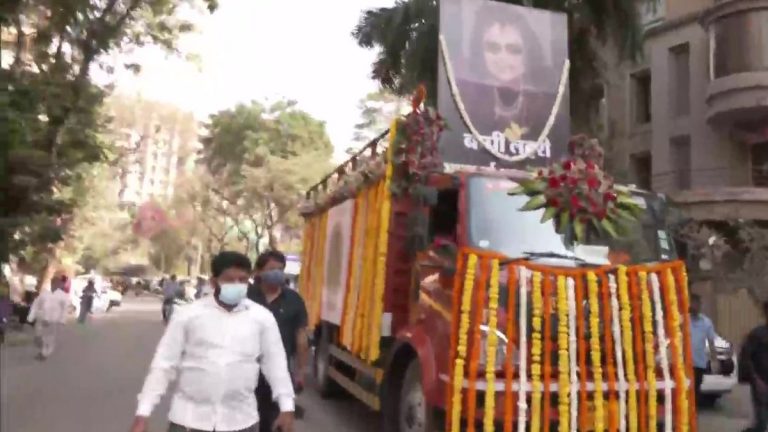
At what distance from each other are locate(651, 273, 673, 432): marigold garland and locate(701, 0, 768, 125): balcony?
651 inches

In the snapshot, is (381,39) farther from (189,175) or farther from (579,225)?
(189,175)

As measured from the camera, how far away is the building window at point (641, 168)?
82.3ft

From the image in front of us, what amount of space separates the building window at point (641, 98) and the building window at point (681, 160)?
1800 millimetres

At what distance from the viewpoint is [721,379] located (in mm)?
10656

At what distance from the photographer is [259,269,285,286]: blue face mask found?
5.88m

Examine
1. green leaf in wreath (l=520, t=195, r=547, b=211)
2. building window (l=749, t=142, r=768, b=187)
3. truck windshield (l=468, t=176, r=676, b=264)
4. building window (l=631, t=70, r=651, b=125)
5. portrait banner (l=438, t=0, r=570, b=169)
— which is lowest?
truck windshield (l=468, t=176, r=676, b=264)

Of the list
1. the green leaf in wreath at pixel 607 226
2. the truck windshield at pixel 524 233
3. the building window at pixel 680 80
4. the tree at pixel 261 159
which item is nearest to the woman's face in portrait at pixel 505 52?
the truck windshield at pixel 524 233

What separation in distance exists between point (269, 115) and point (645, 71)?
2200cm

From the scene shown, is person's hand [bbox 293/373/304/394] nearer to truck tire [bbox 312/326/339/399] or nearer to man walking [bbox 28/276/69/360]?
truck tire [bbox 312/326/339/399]

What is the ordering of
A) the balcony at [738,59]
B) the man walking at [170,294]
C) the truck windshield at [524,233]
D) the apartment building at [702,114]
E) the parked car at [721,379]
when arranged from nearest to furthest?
the truck windshield at [524,233] < the parked car at [721,379] < the apartment building at [702,114] < the balcony at [738,59] < the man walking at [170,294]

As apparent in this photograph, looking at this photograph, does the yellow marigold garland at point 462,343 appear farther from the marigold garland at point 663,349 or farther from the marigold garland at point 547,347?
the marigold garland at point 663,349

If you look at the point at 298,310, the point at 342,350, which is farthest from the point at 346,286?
the point at 298,310

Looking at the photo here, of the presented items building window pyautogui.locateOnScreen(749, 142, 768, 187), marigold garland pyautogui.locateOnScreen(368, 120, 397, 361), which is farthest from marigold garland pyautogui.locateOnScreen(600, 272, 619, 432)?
building window pyautogui.locateOnScreen(749, 142, 768, 187)

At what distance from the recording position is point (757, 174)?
71.3 feet
